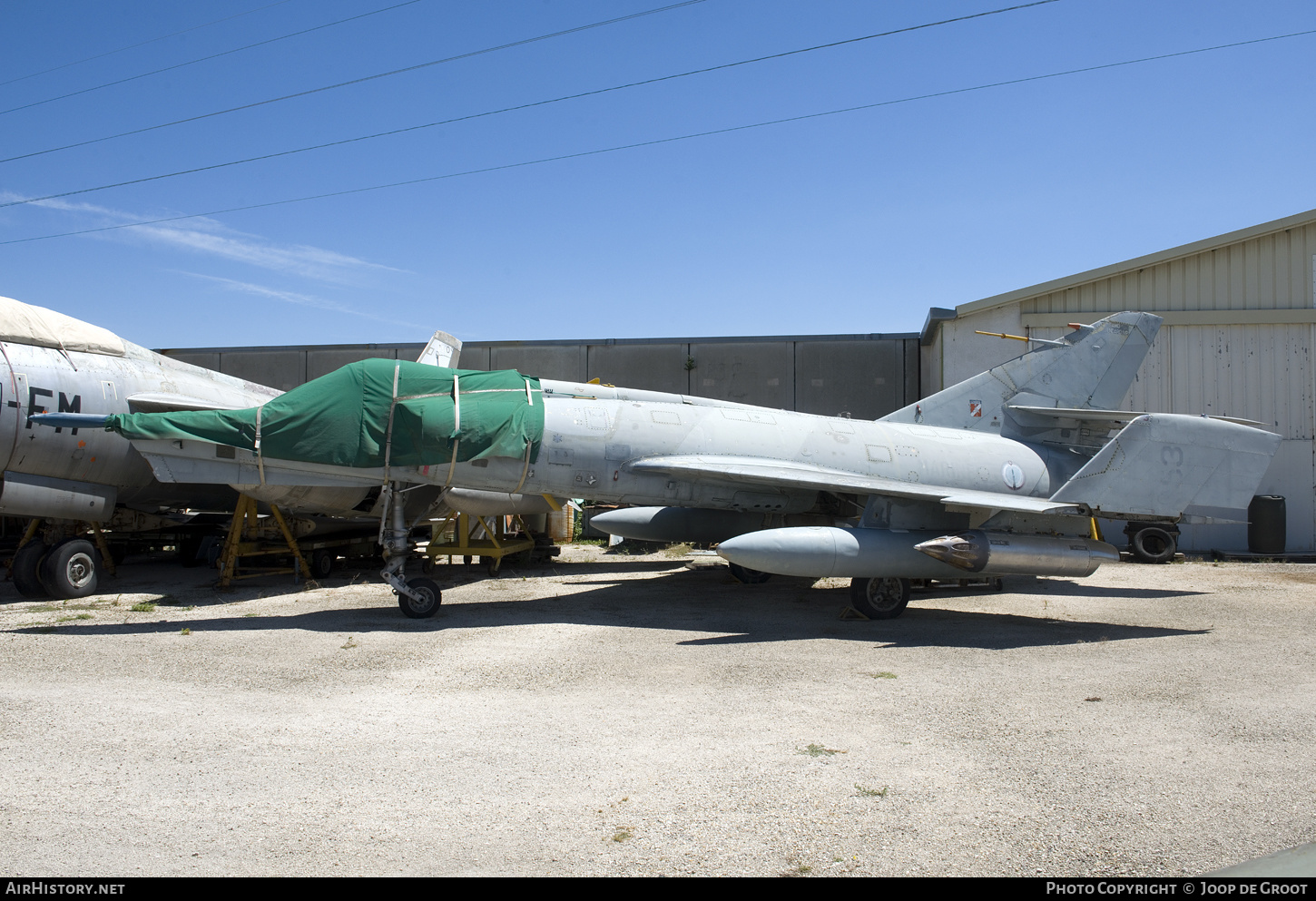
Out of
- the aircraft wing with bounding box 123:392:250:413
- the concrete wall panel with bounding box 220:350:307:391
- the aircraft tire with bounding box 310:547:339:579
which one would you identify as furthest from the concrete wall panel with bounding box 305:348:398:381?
the aircraft wing with bounding box 123:392:250:413

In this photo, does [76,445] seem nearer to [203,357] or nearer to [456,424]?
[456,424]

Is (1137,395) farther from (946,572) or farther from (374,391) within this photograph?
(374,391)

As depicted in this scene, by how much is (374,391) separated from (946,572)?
23.7 ft

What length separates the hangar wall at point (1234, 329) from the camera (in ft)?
57.3

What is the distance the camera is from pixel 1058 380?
12281 mm

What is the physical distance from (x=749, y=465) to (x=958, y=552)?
8.84 ft

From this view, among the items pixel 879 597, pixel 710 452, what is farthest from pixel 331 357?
pixel 879 597

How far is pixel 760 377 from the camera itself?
847 inches

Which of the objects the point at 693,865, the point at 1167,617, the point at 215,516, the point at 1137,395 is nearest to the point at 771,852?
the point at 693,865

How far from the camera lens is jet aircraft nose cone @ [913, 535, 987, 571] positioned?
31.3 ft

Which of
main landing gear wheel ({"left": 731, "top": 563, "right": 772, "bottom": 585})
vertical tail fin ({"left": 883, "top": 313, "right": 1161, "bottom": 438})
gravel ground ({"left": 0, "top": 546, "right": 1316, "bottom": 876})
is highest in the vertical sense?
vertical tail fin ({"left": 883, "top": 313, "right": 1161, "bottom": 438})

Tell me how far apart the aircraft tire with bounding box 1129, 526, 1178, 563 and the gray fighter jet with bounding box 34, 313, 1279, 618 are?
5623 millimetres

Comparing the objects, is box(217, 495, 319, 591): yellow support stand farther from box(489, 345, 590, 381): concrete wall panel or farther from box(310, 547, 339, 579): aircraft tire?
box(489, 345, 590, 381): concrete wall panel

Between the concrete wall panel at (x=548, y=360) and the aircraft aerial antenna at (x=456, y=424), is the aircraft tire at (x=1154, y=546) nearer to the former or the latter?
the concrete wall panel at (x=548, y=360)
